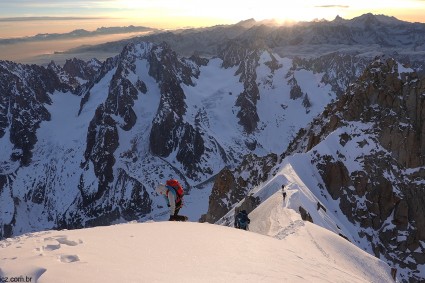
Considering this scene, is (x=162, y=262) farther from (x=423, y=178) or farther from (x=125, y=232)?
(x=423, y=178)

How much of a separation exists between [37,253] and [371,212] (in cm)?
6163

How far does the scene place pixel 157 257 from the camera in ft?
39.8

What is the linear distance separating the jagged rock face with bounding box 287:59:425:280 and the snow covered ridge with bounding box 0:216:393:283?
46937 mm

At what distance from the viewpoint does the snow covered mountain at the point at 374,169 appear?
200 ft

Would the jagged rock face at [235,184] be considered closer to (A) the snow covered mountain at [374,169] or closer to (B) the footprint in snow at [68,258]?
(A) the snow covered mountain at [374,169]

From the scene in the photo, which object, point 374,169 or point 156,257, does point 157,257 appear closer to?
point 156,257

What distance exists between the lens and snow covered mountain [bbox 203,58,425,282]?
6103 cm

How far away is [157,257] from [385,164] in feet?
209

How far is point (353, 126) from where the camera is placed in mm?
71375

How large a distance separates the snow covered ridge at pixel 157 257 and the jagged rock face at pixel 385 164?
4694cm

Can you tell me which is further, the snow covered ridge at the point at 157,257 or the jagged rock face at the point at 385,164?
the jagged rock face at the point at 385,164

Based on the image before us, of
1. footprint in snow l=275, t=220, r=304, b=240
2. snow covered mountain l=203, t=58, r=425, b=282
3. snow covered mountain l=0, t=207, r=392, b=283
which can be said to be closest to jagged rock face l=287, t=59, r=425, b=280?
snow covered mountain l=203, t=58, r=425, b=282

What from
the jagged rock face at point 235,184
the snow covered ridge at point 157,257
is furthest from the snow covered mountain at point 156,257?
the jagged rock face at point 235,184

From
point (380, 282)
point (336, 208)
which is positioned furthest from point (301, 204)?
point (336, 208)
